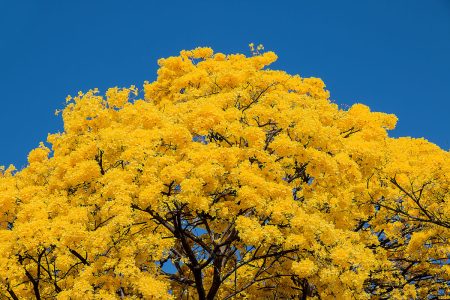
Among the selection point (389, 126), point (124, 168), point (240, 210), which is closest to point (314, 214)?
point (240, 210)

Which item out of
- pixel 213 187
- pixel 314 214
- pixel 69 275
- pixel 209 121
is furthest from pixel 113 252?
pixel 314 214

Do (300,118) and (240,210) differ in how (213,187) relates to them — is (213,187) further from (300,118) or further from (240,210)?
(300,118)

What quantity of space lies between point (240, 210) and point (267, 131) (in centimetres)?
365

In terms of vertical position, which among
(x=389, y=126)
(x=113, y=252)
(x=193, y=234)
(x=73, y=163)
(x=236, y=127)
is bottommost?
(x=113, y=252)

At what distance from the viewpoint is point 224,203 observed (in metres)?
14.7

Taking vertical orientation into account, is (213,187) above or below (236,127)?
below

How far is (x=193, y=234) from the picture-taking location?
1714 centimetres

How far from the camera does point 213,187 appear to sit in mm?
14219

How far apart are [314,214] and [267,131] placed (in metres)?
3.63

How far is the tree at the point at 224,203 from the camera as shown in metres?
14.1

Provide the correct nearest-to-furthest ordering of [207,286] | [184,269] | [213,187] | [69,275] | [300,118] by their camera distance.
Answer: [213,187], [69,275], [300,118], [207,286], [184,269]

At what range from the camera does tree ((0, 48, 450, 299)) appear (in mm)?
14133

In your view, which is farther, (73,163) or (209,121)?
(73,163)

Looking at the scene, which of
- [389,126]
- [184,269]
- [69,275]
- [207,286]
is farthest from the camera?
[389,126]
